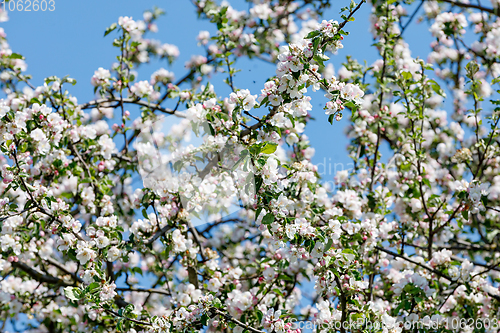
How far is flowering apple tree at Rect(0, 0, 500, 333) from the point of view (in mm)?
2604

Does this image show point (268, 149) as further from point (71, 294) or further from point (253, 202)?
point (71, 294)

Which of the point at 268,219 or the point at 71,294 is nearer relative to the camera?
the point at 268,219

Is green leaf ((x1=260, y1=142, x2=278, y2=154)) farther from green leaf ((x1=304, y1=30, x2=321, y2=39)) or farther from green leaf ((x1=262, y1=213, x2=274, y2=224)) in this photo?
green leaf ((x1=304, y1=30, x2=321, y2=39))

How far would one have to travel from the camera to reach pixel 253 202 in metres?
2.57

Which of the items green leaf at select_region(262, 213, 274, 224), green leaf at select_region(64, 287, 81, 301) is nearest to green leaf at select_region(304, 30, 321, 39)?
green leaf at select_region(262, 213, 274, 224)

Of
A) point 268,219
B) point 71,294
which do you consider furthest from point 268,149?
point 71,294

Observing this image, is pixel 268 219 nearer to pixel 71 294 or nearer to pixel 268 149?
pixel 268 149

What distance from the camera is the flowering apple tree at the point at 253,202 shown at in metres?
2.60

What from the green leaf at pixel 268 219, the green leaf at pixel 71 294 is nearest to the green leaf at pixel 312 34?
the green leaf at pixel 268 219

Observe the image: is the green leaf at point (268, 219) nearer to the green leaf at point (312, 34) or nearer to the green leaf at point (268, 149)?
the green leaf at point (268, 149)

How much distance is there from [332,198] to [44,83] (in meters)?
2.67

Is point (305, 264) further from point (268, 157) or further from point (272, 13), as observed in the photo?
point (272, 13)

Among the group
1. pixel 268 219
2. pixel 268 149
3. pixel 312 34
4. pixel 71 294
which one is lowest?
pixel 71 294

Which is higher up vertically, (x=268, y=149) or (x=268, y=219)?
(x=268, y=149)
